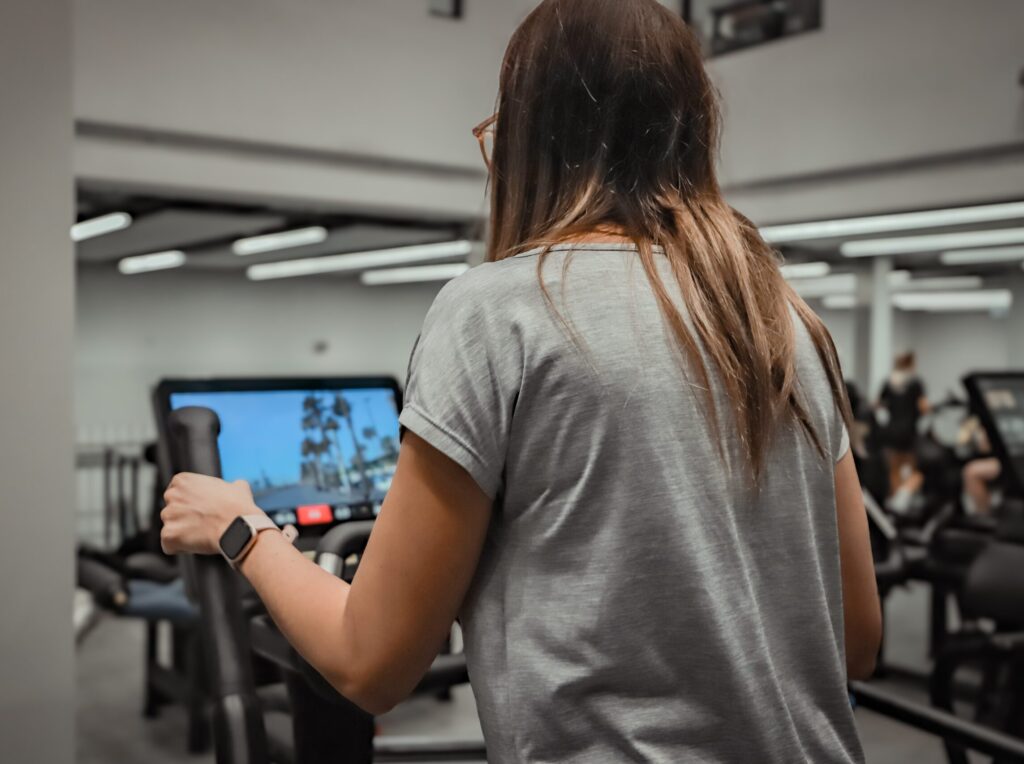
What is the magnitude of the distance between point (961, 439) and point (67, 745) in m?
5.22

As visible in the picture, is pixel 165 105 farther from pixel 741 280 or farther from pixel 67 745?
pixel 741 280

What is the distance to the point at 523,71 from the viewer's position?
929mm

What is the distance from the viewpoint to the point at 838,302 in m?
11.9

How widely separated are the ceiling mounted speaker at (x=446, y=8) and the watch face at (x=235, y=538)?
16.1 ft

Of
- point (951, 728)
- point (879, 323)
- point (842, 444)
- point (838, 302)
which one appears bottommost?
point (951, 728)

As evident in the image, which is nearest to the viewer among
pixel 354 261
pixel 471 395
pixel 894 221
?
pixel 471 395

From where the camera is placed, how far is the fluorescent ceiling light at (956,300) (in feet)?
38.0

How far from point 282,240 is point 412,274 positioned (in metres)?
3.72

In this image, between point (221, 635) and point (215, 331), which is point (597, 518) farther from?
Answer: point (215, 331)

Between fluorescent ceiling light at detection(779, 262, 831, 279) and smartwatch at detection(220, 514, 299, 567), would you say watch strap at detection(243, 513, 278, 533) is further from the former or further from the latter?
fluorescent ceiling light at detection(779, 262, 831, 279)

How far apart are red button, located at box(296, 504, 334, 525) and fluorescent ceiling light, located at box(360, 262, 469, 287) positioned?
34.3ft

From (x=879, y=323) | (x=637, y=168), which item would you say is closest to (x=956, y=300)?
(x=879, y=323)

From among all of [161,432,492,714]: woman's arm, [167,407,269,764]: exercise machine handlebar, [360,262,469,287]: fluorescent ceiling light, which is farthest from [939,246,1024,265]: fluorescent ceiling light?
[161,432,492,714]: woman's arm

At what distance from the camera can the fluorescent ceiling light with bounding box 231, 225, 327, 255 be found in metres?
9.62
